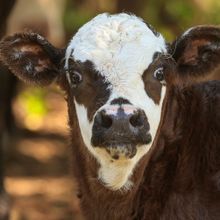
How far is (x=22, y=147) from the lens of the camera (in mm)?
12758

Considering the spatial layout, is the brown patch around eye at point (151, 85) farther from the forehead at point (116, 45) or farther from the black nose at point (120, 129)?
the black nose at point (120, 129)

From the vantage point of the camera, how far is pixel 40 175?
11.7 m

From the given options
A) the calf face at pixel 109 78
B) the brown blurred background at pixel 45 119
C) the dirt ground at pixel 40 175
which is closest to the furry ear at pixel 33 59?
the calf face at pixel 109 78

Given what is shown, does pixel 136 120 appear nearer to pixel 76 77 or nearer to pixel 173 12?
pixel 76 77

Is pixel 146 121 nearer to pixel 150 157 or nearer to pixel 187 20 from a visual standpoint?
pixel 150 157

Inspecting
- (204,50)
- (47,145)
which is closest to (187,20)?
(47,145)

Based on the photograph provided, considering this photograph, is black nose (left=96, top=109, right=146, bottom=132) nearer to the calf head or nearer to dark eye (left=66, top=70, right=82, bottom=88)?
the calf head

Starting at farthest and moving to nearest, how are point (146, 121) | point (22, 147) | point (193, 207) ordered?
point (22, 147) → point (193, 207) → point (146, 121)

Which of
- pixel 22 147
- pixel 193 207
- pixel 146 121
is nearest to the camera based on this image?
pixel 146 121

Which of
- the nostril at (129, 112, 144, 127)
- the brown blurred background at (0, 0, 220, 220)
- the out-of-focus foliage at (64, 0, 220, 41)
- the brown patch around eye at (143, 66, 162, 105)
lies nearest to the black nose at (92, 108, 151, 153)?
the nostril at (129, 112, 144, 127)

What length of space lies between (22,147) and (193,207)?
24.3 ft

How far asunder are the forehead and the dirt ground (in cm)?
377

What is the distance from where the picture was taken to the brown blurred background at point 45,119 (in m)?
10.7

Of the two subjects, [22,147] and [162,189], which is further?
[22,147]
